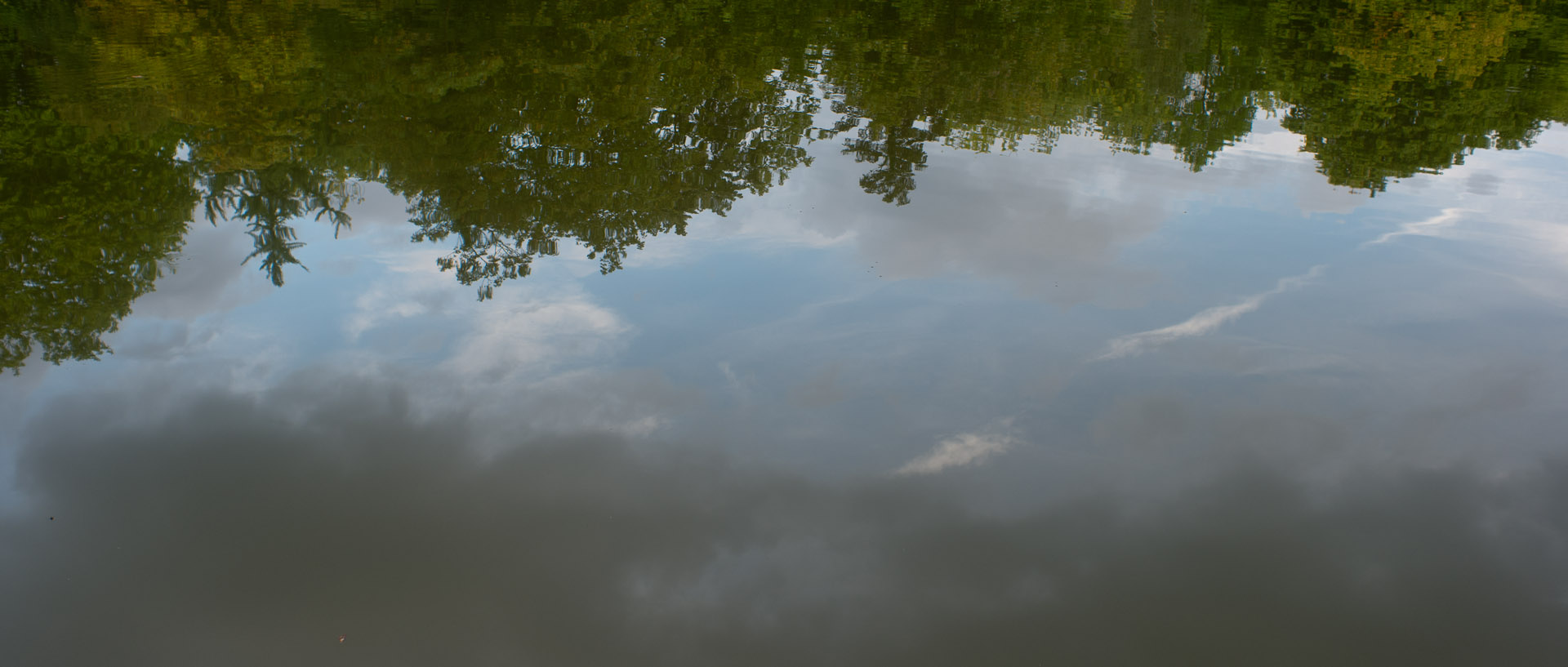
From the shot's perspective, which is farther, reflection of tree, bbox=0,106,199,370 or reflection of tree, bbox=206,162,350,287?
reflection of tree, bbox=206,162,350,287

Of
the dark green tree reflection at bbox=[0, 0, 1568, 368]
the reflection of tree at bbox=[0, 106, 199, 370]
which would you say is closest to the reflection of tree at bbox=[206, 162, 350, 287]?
the dark green tree reflection at bbox=[0, 0, 1568, 368]

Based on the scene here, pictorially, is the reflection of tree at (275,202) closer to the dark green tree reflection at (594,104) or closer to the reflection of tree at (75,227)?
the dark green tree reflection at (594,104)

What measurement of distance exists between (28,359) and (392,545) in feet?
16.6

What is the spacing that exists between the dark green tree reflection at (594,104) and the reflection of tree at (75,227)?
0.04m

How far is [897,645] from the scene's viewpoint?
19.2ft

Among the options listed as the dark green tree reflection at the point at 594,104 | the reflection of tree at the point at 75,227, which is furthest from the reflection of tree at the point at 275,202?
the reflection of tree at the point at 75,227

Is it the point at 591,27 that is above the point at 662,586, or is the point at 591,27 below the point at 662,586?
above

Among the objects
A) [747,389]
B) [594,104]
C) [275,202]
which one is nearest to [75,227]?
[275,202]

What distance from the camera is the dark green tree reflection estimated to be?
11477 mm

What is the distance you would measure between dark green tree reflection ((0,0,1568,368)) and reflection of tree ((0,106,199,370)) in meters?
0.04

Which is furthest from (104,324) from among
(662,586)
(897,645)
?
(897,645)

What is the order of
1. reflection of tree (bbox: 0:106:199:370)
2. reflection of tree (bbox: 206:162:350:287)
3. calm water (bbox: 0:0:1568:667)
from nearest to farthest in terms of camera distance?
calm water (bbox: 0:0:1568:667) → reflection of tree (bbox: 0:106:199:370) → reflection of tree (bbox: 206:162:350:287)

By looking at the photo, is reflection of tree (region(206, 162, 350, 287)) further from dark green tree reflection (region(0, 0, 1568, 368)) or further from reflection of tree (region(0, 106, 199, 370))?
reflection of tree (region(0, 106, 199, 370))

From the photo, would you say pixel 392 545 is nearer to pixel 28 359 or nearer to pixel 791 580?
pixel 791 580
